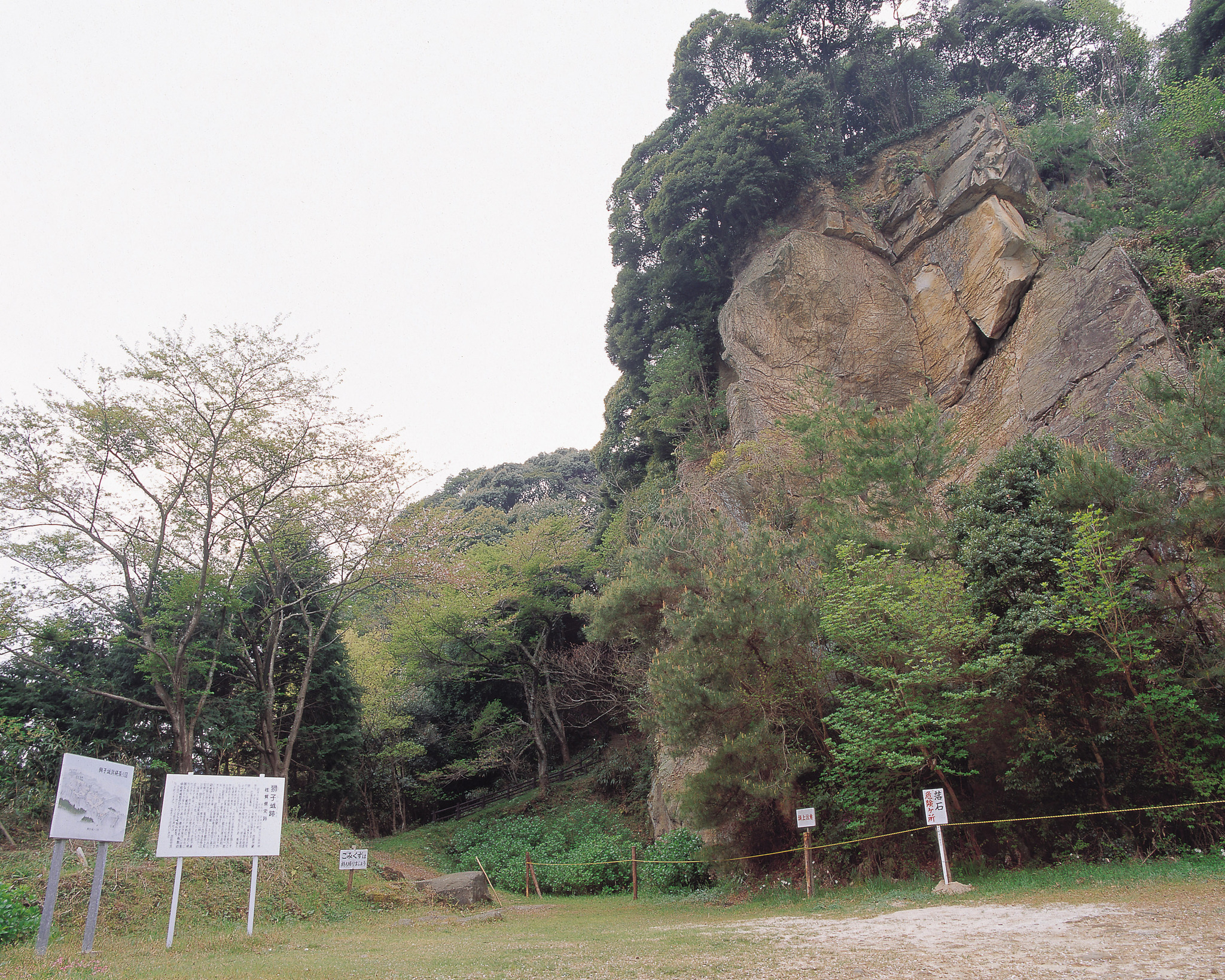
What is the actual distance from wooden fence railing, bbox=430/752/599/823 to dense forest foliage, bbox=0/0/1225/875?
696 millimetres

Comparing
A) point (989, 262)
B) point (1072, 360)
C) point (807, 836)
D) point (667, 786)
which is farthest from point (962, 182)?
point (667, 786)

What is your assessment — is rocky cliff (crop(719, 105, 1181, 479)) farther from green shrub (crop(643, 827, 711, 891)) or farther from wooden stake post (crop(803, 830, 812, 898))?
green shrub (crop(643, 827, 711, 891))

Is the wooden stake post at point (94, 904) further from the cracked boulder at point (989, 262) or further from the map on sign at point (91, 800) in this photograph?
the cracked boulder at point (989, 262)

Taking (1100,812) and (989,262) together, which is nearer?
(1100,812)

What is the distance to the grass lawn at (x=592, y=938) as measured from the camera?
5070 mm

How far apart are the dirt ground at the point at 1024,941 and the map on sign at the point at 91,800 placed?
21.0 feet

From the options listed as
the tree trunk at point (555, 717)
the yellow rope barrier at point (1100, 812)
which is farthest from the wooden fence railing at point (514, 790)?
the yellow rope barrier at point (1100, 812)

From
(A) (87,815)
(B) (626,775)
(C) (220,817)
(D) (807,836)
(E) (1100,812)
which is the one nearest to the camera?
(A) (87,815)

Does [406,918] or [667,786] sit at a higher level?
[667,786]

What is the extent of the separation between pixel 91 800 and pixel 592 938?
17.8 feet

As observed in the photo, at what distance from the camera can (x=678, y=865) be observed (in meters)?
12.7

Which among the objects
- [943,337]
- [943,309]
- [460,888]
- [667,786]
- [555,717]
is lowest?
[460,888]

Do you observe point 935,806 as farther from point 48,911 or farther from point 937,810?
point 48,911

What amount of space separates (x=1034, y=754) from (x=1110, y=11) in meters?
24.1
